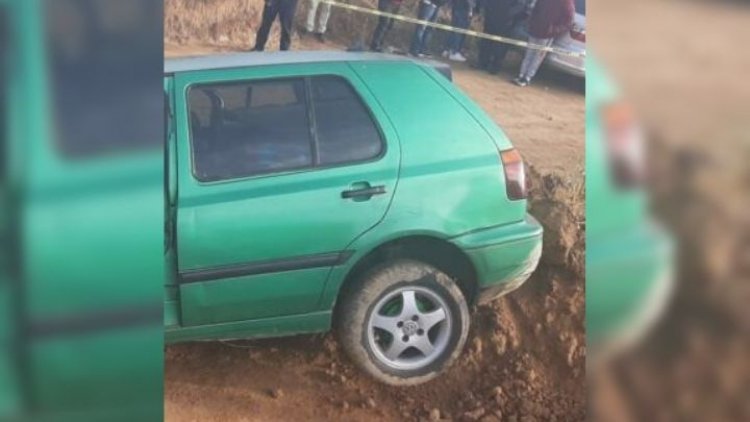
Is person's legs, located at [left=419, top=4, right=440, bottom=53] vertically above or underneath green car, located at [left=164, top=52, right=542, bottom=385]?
above

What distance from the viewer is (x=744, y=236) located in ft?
13.0

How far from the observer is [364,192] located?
344cm

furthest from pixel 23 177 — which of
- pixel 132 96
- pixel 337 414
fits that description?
pixel 337 414

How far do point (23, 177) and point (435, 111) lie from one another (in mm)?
1577

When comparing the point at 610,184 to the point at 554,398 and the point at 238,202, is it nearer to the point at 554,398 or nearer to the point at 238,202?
the point at 554,398

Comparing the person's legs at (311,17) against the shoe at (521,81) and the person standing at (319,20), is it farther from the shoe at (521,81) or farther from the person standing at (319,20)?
the shoe at (521,81)

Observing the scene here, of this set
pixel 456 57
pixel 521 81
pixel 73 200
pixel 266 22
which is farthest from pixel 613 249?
pixel 73 200

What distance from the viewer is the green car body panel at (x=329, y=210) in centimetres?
335

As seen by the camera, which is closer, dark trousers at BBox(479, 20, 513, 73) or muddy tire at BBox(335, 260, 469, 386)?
muddy tire at BBox(335, 260, 469, 386)

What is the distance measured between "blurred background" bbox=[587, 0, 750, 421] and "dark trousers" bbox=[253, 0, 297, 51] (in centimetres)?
A: 126

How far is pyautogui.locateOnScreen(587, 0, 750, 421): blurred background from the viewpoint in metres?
3.83

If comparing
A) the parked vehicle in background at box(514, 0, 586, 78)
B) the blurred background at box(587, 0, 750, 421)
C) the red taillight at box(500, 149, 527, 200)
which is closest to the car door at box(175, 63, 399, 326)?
the red taillight at box(500, 149, 527, 200)

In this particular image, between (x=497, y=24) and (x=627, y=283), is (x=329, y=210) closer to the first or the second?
(x=497, y=24)

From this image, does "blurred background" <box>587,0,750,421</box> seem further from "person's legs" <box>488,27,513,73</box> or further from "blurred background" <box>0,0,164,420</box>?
"blurred background" <box>0,0,164,420</box>
